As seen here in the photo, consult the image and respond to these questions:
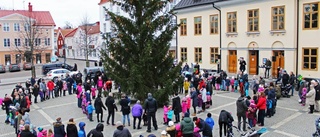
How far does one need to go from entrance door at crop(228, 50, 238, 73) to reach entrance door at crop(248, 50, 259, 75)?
5.43 ft

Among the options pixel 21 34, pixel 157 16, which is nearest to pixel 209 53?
pixel 157 16

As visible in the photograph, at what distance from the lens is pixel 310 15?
22859 millimetres

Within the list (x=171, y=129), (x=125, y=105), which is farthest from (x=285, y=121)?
(x=125, y=105)

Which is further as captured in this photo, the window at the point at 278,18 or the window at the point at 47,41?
the window at the point at 47,41

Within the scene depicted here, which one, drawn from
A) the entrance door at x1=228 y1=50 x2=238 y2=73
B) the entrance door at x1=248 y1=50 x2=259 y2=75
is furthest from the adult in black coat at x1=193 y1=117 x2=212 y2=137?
the entrance door at x1=228 y1=50 x2=238 y2=73

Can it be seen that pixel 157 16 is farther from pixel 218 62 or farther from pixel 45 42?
pixel 45 42

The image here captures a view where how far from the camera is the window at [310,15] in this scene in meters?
22.6

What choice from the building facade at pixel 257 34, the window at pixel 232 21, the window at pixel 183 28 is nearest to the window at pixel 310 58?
the building facade at pixel 257 34

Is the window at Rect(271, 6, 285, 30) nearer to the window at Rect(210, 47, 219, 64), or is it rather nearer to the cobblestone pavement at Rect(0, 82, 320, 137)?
the window at Rect(210, 47, 219, 64)

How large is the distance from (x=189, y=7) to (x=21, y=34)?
1490 inches

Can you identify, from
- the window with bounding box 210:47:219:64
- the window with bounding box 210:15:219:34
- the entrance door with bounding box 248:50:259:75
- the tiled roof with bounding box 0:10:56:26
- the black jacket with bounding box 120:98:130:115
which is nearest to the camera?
the black jacket with bounding box 120:98:130:115

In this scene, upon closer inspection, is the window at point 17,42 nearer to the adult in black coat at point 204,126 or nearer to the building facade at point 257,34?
the building facade at point 257,34

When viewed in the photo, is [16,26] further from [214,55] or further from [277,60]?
[277,60]

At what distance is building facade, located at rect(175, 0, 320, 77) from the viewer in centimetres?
2319
